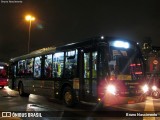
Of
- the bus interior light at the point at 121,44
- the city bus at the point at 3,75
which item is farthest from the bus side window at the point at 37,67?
the city bus at the point at 3,75

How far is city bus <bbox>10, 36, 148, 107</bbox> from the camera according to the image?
39.0ft

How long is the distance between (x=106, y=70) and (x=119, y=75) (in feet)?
2.13

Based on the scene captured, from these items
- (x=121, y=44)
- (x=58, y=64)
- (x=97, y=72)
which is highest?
(x=121, y=44)

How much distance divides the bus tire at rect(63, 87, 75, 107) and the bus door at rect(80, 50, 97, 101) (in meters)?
0.90

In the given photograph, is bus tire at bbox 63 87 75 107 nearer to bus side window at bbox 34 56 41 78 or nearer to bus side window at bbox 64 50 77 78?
bus side window at bbox 64 50 77 78

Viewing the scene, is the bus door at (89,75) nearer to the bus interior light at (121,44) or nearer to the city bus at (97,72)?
the city bus at (97,72)

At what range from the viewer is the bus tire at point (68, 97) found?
45.8 feet

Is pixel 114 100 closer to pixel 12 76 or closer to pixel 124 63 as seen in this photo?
pixel 124 63

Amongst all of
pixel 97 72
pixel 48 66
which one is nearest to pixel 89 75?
pixel 97 72

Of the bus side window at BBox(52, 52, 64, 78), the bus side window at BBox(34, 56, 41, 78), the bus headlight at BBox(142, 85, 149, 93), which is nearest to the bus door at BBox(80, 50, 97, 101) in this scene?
the bus side window at BBox(52, 52, 64, 78)

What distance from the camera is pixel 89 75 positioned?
12742 millimetres

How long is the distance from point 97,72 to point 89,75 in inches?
26.4

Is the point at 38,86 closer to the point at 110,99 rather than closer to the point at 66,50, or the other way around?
the point at 66,50

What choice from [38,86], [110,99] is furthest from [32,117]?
[38,86]
